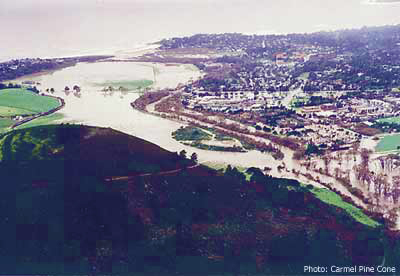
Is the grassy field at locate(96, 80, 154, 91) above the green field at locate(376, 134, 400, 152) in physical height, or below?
above

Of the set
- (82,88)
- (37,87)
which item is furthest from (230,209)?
(37,87)

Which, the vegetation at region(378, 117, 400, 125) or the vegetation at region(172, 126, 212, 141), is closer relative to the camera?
the vegetation at region(172, 126, 212, 141)

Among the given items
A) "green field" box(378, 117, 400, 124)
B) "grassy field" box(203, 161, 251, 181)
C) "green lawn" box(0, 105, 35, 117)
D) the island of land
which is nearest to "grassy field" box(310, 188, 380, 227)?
the island of land

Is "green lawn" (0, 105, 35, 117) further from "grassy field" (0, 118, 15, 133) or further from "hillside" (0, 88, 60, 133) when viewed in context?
"grassy field" (0, 118, 15, 133)

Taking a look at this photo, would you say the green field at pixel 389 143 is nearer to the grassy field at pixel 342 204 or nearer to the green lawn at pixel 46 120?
the grassy field at pixel 342 204

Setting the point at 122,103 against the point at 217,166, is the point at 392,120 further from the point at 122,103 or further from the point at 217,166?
the point at 122,103

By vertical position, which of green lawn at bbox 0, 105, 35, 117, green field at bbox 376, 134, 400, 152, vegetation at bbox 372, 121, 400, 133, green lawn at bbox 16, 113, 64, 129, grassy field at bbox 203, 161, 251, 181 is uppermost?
green lawn at bbox 0, 105, 35, 117

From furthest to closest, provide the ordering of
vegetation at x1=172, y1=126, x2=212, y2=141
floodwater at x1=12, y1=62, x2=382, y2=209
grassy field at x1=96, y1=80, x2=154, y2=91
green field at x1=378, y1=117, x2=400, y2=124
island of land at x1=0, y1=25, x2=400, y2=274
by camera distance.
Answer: grassy field at x1=96, y1=80, x2=154, y2=91, green field at x1=378, y1=117, x2=400, y2=124, vegetation at x1=172, y1=126, x2=212, y2=141, floodwater at x1=12, y1=62, x2=382, y2=209, island of land at x1=0, y1=25, x2=400, y2=274

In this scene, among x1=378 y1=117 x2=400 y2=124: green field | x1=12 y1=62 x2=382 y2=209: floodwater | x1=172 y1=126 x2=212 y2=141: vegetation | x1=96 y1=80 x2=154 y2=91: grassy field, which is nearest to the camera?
x1=12 y1=62 x2=382 y2=209: floodwater
